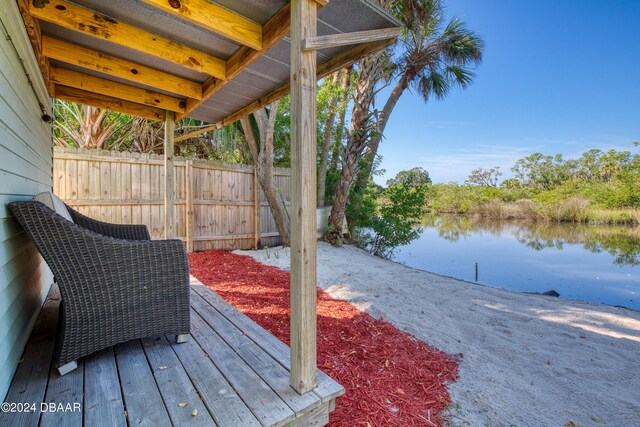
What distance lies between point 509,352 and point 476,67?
8505 millimetres

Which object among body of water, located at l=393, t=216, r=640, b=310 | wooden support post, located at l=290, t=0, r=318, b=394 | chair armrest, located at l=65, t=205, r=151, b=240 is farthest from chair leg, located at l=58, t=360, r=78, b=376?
body of water, located at l=393, t=216, r=640, b=310

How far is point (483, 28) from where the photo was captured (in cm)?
834

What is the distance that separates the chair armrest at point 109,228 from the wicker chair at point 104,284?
114 cm

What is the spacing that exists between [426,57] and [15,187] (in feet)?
29.6

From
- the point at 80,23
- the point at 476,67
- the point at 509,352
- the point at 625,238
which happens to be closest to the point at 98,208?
the point at 80,23

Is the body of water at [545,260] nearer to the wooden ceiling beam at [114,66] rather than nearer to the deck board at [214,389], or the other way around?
the deck board at [214,389]

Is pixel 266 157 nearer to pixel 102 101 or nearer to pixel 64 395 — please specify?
pixel 102 101

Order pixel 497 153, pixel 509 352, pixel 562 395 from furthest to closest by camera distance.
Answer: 1. pixel 497 153
2. pixel 509 352
3. pixel 562 395

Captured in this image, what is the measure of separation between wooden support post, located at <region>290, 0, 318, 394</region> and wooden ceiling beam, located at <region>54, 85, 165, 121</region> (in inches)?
121

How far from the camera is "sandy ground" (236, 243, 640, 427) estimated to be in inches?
66.9

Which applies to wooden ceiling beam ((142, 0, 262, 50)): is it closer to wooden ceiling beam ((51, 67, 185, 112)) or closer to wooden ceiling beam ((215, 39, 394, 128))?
wooden ceiling beam ((215, 39, 394, 128))

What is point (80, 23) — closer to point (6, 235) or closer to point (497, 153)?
point (6, 235)

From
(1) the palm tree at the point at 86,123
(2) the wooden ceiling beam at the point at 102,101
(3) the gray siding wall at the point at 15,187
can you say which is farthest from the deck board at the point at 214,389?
(1) the palm tree at the point at 86,123

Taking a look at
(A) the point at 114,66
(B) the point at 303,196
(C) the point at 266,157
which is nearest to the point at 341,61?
(B) the point at 303,196
